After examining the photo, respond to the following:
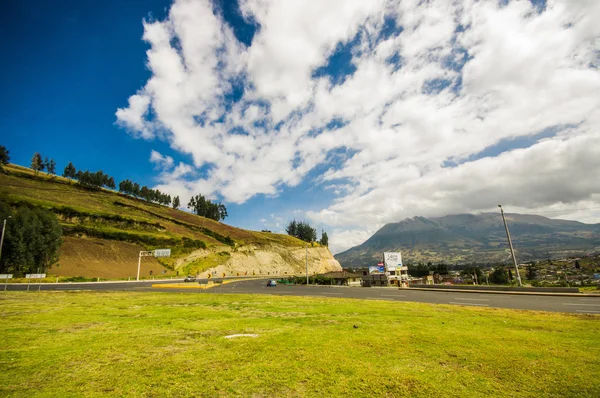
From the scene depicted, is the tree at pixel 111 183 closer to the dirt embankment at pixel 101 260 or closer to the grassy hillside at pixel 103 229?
the grassy hillside at pixel 103 229

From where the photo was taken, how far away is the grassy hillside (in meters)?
75.6

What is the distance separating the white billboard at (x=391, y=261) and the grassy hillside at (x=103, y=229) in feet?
213

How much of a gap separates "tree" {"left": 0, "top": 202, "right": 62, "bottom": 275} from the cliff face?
33227mm

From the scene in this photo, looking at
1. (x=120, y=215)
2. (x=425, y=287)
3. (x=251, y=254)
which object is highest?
(x=120, y=215)

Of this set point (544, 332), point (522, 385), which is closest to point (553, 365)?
point (522, 385)

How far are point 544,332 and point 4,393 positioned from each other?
14264mm

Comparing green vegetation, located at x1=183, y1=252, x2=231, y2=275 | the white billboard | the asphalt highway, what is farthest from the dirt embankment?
the white billboard

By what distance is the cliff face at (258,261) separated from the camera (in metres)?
95.9

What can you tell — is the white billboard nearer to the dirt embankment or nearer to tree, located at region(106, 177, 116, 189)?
the dirt embankment

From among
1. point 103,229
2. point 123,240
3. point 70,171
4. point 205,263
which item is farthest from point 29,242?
point 70,171

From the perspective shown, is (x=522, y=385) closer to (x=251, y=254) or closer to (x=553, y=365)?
(x=553, y=365)

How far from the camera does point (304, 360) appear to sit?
6551 millimetres

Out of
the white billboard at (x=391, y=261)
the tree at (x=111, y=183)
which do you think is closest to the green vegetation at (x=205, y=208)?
the tree at (x=111, y=183)

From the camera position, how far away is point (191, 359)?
22.2 ft
